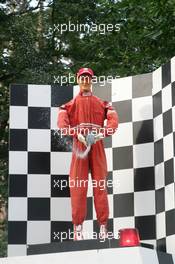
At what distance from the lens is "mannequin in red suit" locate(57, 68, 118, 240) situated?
365 centimetres

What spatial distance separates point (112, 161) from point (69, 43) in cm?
527

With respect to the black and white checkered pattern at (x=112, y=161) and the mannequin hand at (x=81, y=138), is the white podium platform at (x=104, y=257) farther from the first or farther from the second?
the black and white checkered pattern at (x=112, y=161)

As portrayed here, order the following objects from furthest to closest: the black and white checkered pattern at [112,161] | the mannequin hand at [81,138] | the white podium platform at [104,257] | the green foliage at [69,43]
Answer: the green foliage at [69,43], the black and white checkered pattern at [112,161], the mannequin hand at [81,138], the white podium platform at [104,257]

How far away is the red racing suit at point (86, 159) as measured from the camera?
3648mm

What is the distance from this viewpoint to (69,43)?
9.05m

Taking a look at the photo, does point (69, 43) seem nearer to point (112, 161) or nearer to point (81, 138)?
point (112, 161)

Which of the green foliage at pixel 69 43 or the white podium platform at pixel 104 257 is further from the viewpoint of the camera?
the green foliage at pixel 69 43

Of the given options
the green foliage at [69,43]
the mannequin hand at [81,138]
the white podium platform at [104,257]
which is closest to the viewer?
the white podium platform at [104,257]

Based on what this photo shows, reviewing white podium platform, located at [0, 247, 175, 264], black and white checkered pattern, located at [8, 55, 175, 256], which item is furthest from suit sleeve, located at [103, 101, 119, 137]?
white podium platform, located at [0, 247, 175, 264]

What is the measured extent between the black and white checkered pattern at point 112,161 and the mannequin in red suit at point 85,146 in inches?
9.0

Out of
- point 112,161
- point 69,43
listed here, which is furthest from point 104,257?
point 69,43

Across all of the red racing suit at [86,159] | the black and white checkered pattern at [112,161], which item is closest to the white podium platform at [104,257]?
Result: the red racing suit at [86,159]

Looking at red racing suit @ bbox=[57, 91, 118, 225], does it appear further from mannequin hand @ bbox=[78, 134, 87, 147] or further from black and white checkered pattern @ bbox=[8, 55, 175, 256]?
black and white checkered pattern @ bbox=[8, 55, 175, 256]

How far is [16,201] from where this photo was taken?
3.87 metres
